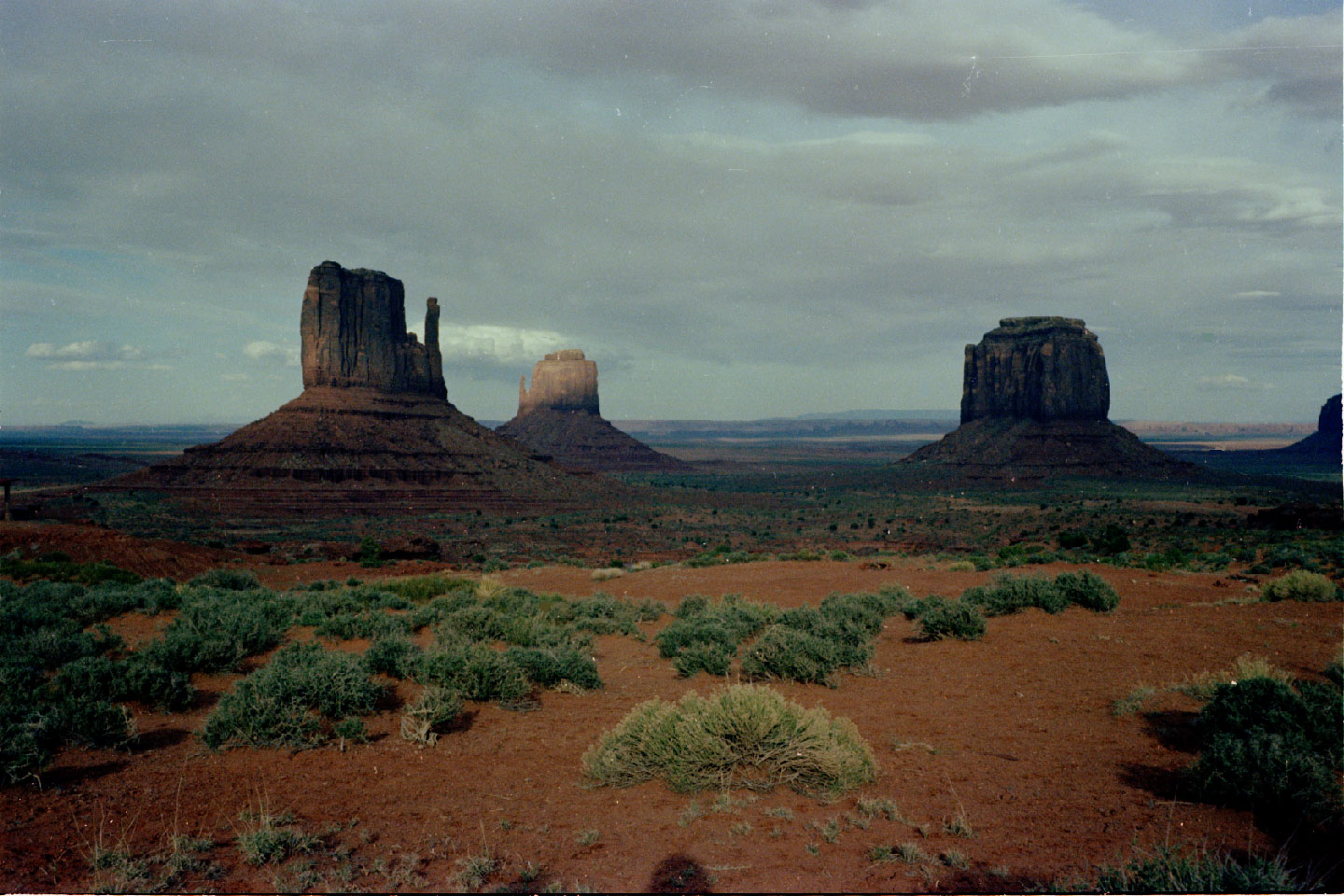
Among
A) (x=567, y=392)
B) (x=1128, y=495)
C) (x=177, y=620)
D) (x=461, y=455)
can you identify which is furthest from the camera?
(x=567, y=392)

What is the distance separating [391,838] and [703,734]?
8.08ft

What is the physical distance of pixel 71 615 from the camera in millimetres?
13539

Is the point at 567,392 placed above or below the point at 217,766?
above

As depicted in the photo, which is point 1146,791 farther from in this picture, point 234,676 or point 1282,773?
point 234,676

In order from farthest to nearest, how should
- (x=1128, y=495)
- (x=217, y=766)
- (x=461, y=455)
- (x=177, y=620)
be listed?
(x=461, y=455)
(x=1128, y=495)
(x=177, y=620)
(x=217, y=766)

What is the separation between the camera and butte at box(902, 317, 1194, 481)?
94.1m

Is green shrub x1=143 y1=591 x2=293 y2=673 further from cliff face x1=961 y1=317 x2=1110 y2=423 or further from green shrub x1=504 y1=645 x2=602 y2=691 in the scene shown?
cliff face x1=961 y1=317 x2=1110 y2=423

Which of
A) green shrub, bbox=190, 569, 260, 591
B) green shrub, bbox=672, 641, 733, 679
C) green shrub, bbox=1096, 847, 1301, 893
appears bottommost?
green shrub, bbox=190, 569, 260, 591

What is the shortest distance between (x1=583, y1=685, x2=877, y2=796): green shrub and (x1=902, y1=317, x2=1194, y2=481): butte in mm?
89730

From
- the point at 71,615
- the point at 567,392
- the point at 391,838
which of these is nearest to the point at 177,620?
the point at 71,615

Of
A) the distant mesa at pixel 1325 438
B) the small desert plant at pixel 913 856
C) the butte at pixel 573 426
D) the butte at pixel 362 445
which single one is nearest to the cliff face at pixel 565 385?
the butte at pixel 573 426

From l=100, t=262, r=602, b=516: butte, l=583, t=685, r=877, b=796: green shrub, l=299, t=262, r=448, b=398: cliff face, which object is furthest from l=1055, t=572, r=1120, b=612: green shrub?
l=299, t=262, r=448, b=398: cliff face

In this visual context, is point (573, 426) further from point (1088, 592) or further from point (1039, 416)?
point (1088, 592)

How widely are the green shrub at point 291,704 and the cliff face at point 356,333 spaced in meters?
78.4
